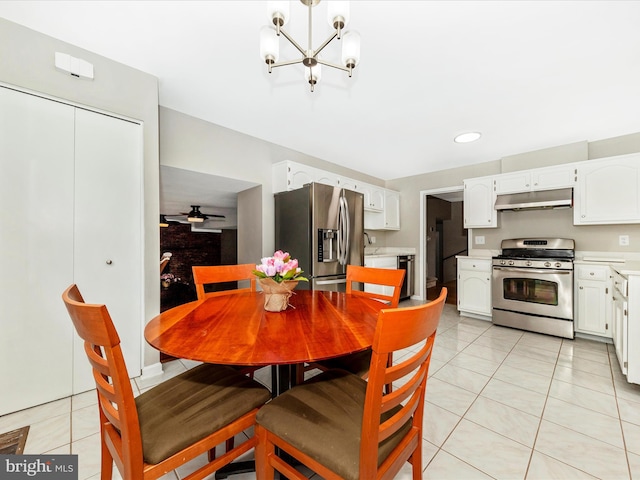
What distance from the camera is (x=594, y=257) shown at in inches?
128

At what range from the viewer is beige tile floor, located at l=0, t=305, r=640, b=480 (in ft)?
4.38

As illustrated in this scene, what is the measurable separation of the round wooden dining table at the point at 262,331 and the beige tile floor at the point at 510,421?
0.78m

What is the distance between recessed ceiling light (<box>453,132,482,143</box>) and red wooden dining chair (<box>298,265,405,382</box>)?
7.90 feet

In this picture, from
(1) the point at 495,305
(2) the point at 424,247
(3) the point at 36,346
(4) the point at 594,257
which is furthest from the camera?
(2) the point at 424,247

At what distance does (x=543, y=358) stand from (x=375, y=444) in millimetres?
2758

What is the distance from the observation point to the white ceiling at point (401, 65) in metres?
1.56

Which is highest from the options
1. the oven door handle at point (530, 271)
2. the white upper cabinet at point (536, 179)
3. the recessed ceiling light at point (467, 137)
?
the recessed ceiling light at point (467, 137)

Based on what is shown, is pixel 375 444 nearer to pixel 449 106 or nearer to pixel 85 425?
pixel 85 425

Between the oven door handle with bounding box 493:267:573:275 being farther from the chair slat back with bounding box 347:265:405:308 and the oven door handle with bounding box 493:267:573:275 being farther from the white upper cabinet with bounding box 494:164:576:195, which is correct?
the chair slat back with bounding box 347:265:405:308

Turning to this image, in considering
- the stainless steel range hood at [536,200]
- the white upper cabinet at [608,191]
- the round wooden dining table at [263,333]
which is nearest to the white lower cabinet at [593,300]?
the white upper cabinet at [608,191]

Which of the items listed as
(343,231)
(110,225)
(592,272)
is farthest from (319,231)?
(592,272)

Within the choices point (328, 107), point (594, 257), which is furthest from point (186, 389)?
point (594, 257)

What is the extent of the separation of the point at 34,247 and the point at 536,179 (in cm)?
513

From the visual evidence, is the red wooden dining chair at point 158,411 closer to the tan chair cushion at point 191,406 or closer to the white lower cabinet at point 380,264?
the tan chair cushion at point 191,406
